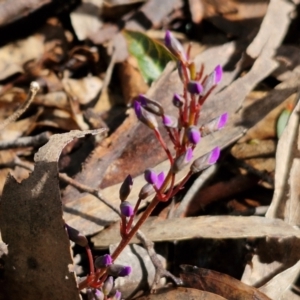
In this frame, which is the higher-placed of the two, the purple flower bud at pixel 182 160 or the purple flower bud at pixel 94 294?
the purple flower bud at pixel 182 160

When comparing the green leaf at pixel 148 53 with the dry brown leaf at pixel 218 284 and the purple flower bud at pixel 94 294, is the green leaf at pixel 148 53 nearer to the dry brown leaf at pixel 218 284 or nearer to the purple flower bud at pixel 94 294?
the dry brown leaf at pixel 218 284

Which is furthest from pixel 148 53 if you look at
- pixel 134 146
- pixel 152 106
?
pixel 152 106

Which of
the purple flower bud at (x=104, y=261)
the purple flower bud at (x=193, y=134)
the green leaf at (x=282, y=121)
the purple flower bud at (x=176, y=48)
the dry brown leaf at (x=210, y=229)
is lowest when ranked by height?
the green leaf at (x=282, y=121)

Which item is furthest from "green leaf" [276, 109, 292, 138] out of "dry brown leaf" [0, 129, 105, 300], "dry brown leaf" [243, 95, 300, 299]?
"dry brown leaf" [0, 129, 105, 300]

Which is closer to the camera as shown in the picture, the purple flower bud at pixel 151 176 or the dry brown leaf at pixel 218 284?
the purple flower bud at pixel 151 176

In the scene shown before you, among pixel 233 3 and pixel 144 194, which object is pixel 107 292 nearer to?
pixel 144 194

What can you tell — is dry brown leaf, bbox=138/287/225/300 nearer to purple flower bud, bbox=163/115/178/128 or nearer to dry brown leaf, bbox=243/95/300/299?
dry brown leaf, bbox=243/95/300/299

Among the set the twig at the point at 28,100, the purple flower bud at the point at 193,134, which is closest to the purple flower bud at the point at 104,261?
the purple flower bud at the point at 193,134

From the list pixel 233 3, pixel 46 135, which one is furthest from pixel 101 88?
pixel 233 3
